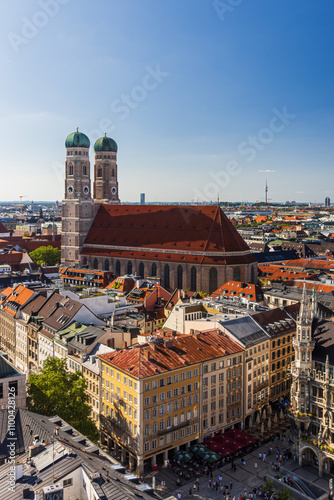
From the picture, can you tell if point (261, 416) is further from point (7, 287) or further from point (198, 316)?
point (7, 287)

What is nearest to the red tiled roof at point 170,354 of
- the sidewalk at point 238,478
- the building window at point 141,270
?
the sidewalk at point 238,478

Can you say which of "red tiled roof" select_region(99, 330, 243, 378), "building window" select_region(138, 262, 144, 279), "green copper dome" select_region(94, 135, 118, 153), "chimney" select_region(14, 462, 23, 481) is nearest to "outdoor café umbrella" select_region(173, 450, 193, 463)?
"red tiled roof" select_region(99, 330, 243, 378)

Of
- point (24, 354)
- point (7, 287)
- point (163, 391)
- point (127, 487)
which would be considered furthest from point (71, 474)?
point (7, 287)

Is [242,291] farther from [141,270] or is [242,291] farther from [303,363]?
[303,363]

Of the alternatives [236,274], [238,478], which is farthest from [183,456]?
[236,274]

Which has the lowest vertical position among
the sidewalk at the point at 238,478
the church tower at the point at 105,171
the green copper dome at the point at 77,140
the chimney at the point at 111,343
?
the sidewalk at the point at 238,478

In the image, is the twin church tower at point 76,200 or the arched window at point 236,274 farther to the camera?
the twin church tower at point 76,200

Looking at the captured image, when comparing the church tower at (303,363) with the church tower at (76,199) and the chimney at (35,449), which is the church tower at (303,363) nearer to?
the chimney at (35,449)

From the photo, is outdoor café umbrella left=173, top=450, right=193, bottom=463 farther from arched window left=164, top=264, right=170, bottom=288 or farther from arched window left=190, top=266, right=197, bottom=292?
arched window left=164, top=264, right=170, bottom=288
